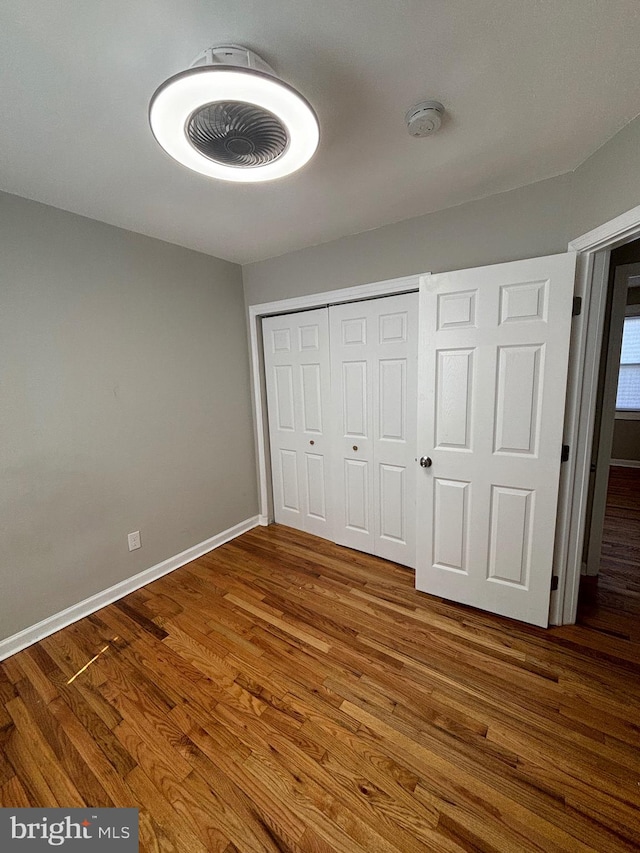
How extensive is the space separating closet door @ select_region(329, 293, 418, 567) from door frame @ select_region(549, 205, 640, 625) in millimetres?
860

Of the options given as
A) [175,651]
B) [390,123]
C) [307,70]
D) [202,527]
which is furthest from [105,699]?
[390,123]

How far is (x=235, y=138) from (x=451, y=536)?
223 centimetres

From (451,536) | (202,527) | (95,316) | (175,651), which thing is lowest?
(175,651)

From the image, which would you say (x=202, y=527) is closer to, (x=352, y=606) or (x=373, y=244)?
→ (x=352, y=606)

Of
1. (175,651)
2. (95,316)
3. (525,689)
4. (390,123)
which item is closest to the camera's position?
(390,123)

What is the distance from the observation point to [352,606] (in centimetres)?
208

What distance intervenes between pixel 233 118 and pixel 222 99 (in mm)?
141

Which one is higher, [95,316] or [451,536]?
[95,316]

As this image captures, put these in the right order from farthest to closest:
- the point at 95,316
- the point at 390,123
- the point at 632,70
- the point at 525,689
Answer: the point at 95,316 → the point at 525,689 → the point at 390,123 → the point at 632,70

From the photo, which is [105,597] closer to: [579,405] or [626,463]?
[579,405]

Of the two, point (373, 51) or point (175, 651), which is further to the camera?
point (175, 651)

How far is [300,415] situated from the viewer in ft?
9.55

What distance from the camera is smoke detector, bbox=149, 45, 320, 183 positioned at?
0.88 metres

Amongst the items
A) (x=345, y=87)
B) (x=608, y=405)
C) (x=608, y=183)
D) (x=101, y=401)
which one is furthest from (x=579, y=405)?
(x=101, y=401)
